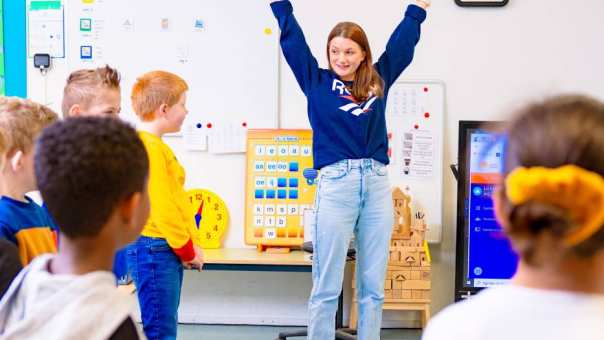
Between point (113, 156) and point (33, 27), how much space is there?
335 cm

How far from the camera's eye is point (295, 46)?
3.02m

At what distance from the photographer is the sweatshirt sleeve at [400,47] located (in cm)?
310

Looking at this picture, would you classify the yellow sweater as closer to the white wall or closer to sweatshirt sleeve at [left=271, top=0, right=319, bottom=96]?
sweatshirt sleeve at [left=271, top=0, right=319, bottom=96]

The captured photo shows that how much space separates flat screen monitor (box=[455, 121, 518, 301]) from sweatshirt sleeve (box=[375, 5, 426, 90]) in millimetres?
813

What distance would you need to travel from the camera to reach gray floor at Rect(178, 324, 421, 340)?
390cm

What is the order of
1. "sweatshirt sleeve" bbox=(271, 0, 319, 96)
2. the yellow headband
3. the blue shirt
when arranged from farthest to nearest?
"sweatshirt sleeve" bbox=(271, 0, 319, 96) < the blue shirt < the yellow headband

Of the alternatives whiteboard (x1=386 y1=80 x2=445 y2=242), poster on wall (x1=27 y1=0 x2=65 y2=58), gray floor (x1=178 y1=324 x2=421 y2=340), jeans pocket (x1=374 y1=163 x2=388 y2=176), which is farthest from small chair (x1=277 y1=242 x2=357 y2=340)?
poster on wall (x1=27 y1=0 x2=65 y2=58)

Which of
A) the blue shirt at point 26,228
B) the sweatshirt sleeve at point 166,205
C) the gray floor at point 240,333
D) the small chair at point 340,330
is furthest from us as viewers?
the gray floor at point 240,333

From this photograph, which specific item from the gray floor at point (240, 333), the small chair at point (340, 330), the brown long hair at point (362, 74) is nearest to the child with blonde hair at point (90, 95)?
the brown long hair at point (362, 74)

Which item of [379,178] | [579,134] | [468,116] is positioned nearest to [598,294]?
[579,134]

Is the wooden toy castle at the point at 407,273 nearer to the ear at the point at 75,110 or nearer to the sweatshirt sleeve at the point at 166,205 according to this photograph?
the sweatshirt sleeve at the point at 166,205

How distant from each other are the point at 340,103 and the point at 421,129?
1184 millimetres

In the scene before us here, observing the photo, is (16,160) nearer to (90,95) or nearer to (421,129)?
(90,95)

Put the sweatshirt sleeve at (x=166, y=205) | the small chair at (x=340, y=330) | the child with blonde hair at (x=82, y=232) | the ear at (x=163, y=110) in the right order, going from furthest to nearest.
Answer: the small chair at (x=340, y=330) → the ear at (x=163, y=110) → the sweatshirt sleeve at (x=166, y=205) → the child with blonde hair at (x=82, y=232)
